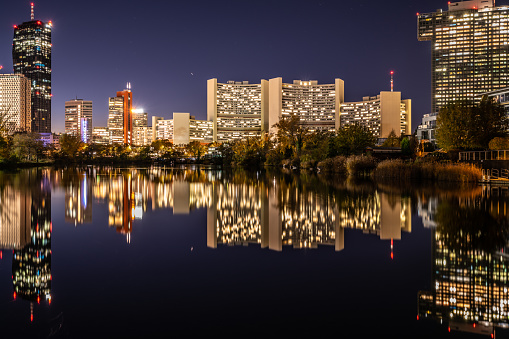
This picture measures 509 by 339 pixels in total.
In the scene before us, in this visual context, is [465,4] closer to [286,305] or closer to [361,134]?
[361,134]

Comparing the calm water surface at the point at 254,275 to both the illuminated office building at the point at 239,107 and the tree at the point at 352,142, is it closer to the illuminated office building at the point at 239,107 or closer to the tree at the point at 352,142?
the tree at the point at 352,142

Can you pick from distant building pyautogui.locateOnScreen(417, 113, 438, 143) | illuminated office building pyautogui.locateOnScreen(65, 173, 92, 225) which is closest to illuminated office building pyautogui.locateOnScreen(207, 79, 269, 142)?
distant building pyautogui.locateOnScreen(417, 113, 438, 143)

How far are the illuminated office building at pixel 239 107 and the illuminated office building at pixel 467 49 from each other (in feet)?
237

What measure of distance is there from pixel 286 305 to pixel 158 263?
2.61 metres

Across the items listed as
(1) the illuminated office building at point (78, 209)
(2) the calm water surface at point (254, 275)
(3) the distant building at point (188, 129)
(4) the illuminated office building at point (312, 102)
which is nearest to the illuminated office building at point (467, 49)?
(4) the illuminated office building at point (312, 102)

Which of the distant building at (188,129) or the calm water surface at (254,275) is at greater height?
the distant building at (188,129)

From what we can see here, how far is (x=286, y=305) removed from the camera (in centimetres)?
448

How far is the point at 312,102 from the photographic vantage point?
15550 centimetres

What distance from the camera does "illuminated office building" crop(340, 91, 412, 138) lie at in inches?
5881

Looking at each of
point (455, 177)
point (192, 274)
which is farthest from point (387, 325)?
point (455, 177)

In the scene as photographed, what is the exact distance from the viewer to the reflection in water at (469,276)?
4.27 metres

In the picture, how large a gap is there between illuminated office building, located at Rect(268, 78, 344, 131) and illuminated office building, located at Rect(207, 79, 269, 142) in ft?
28.5

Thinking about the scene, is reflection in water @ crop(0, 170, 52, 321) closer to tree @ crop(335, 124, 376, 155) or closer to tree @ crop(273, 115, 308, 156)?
tree @ crop(335, 124, 376, 155)

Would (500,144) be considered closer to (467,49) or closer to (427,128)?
(427,128)
